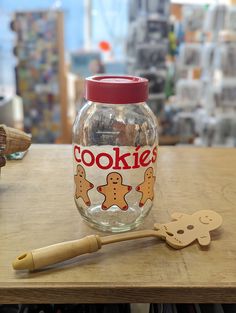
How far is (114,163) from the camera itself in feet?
1.49

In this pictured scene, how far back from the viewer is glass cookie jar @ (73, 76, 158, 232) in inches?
17.9

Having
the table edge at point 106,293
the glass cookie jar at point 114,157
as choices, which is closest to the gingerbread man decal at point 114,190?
the glass cookie jar at point 114,157

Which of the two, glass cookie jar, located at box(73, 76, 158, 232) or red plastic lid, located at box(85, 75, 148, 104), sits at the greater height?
red plastic lid, located at box(85, 75, 148, 104)

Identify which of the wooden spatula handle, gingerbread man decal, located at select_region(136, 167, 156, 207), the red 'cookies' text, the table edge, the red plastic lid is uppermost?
the red plastic lid

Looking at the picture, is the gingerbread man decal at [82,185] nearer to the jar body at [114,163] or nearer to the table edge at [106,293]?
the jar body at [114,163]

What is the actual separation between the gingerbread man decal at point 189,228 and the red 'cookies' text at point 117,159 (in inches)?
3.3

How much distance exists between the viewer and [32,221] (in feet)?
1.61

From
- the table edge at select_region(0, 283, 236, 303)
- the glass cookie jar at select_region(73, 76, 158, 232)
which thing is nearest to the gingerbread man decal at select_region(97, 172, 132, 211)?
the glass cookie jar at select_region(73, 76, 158, 232)

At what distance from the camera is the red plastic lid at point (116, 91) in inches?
16.8

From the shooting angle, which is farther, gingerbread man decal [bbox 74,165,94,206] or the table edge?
gingerbread man decal [bbox 74,165,94,206]

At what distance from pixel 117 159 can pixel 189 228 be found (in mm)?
129

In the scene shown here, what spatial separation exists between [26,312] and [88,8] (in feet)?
8.22

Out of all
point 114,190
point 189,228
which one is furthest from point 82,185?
point 189,228

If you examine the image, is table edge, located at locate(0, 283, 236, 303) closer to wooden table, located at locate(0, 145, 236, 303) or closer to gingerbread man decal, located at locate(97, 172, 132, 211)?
wooden table, located at locate(0, 145, 236, 303)
